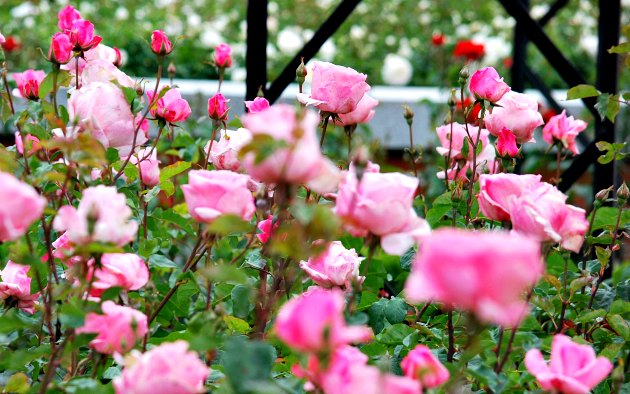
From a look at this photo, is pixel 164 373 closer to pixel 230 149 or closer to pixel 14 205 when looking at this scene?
pixel 14 205

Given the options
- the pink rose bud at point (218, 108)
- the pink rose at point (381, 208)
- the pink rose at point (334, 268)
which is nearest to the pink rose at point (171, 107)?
the pink rose bud at point (218, 108)

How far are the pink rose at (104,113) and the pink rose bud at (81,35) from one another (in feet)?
0.80

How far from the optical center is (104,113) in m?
0.98

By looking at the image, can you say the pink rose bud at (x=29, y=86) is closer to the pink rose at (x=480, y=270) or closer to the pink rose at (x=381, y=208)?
the pink rose at (x=381, y=208)

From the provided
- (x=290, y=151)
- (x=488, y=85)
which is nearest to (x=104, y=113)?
(x=290, y=151)

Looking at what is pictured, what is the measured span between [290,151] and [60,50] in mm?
564

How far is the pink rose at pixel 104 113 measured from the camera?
37.6 inches

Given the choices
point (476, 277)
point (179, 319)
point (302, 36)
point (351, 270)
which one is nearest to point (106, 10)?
point (302, 36)

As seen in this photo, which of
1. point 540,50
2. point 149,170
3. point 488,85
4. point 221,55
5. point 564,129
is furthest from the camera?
point 540,50

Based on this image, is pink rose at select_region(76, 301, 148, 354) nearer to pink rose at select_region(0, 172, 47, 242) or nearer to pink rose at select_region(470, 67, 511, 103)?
pink rose at select_region(0, 172, 47, 242)

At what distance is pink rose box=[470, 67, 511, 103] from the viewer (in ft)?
3.95

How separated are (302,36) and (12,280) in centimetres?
470

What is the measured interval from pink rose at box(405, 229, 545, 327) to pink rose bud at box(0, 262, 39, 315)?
0.71 meters

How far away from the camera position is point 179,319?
1.46m
